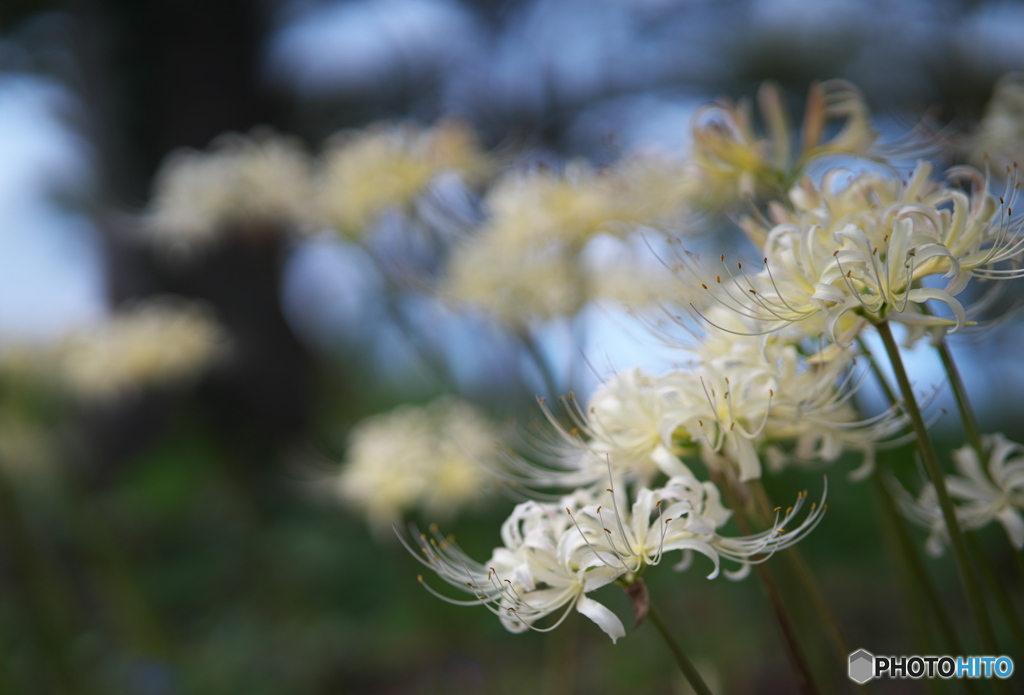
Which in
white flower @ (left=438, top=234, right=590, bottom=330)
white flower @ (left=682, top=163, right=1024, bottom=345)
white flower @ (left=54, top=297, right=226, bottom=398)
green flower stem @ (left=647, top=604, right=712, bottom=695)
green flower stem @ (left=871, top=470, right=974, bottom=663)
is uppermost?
white flower @ (left=54, top=297, right=226, bottom=398)

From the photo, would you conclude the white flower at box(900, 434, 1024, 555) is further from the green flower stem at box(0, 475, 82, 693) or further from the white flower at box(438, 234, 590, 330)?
the green flower stem at box(0, 475, 82, 693)

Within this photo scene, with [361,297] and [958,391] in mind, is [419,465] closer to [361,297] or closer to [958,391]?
[958,391]

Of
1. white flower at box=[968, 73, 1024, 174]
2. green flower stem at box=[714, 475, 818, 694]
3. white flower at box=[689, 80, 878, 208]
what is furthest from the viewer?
white flower at box=[968, 73, 1024, 174]

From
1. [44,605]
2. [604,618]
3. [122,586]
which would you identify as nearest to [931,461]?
[604,618]

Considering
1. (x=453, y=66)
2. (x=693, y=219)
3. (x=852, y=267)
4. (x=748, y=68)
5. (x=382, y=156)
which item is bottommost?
(x=852, y=267)

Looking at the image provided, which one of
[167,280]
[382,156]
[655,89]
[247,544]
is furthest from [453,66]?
[247,544]

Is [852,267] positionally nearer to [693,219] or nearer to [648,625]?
[693,219]

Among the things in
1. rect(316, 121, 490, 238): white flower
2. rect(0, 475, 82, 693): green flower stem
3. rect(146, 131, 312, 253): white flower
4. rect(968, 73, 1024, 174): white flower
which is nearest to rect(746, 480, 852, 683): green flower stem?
rect(968, 73, 1024, 174): white flower
